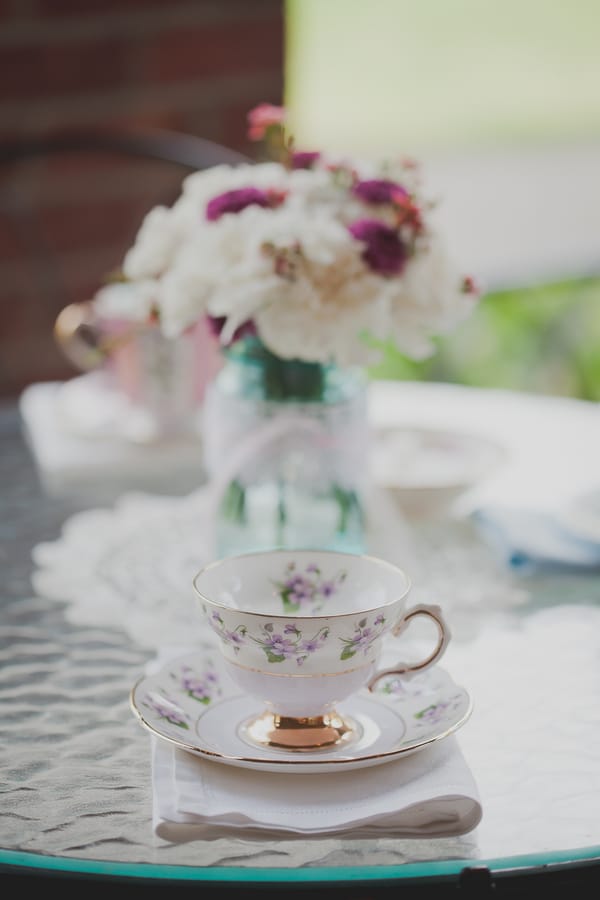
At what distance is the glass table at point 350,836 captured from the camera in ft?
2.30

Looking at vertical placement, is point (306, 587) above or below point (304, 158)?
below

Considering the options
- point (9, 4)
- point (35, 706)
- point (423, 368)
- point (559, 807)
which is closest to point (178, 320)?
point (35, 706)

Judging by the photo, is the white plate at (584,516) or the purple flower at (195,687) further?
the white plate at (584,516)

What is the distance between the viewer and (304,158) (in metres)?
1.19

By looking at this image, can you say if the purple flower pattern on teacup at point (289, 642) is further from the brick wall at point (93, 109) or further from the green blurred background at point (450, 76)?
the green blurred background at point (450, 76)

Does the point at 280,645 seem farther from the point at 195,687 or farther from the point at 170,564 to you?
the point at 170,564

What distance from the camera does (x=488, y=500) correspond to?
138 centimetres

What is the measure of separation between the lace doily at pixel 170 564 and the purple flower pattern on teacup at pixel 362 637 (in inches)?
9.4

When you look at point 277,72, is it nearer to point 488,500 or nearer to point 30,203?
point 30,203

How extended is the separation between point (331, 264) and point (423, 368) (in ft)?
8.91

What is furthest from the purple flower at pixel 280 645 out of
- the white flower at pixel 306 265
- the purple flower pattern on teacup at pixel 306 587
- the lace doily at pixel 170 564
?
the white flower at pixel 306 265

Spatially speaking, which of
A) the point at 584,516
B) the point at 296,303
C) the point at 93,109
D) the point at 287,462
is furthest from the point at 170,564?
the point at 93,109

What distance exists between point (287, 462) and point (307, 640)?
0.38 m

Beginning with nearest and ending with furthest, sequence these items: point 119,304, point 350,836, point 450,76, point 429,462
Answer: point 350,836
point 429,462
point 119,304
point 450,76
